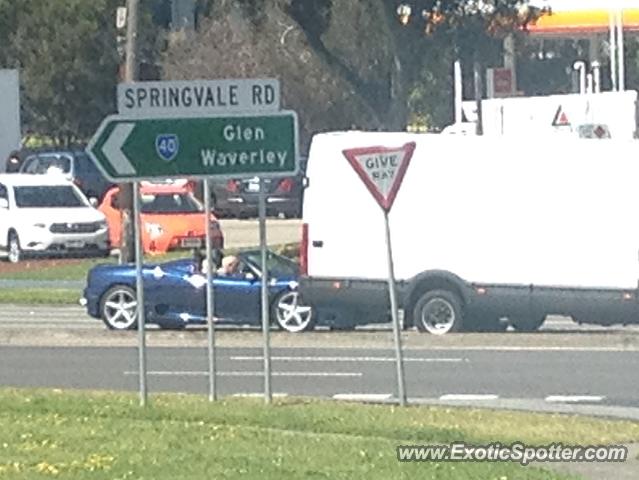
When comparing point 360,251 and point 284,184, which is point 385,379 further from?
point 284,184

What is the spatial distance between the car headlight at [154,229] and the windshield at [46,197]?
5.25 ft

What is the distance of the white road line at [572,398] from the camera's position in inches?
712

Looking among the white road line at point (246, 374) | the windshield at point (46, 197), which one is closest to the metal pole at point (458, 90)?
the windshield at point (46, 197)

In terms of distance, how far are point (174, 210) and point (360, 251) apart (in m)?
15.9

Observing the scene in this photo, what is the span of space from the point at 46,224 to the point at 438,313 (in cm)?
1658

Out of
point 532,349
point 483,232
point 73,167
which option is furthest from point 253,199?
point 532,349

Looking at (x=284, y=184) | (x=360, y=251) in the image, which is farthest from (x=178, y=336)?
(x=284, y=184)

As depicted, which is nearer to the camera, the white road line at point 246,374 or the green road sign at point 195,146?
the green road sign at point 195,146

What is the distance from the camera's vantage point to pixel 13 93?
58.1 m

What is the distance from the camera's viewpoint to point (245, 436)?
13344 millimetres

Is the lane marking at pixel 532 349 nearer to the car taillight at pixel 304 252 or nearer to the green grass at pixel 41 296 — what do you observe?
the car taillight at pixel 304 252

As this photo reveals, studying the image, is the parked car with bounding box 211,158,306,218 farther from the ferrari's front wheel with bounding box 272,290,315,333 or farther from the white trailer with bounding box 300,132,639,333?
the white trailer with bounding box 300,132,639,333

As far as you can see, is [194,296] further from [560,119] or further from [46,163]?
[46,163]

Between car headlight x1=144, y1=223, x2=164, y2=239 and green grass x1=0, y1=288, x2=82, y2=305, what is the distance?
601 cm
